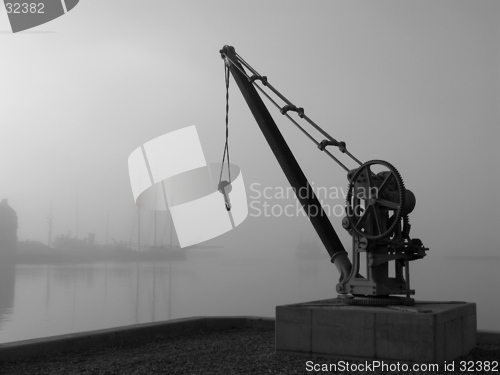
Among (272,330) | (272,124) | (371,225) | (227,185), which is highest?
(272,124)

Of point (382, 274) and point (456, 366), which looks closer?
point (456, 366)

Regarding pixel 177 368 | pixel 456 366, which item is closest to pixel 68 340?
pixel 177 368

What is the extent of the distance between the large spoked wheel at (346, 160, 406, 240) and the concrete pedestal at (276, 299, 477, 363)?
1084mm

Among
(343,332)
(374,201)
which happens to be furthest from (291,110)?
(343,332)

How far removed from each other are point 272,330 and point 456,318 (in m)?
4.18

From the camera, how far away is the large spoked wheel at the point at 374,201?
26.6 ft

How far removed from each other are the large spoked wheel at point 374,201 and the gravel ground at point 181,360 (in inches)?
73.9

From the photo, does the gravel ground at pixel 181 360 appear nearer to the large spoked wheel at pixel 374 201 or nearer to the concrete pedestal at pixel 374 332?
the concrete pedestal at pixel 374 332

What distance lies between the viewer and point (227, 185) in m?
11.1

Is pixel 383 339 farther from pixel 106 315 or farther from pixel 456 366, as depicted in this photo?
pixel 106 315

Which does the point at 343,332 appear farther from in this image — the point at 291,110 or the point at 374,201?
the point at 291,110

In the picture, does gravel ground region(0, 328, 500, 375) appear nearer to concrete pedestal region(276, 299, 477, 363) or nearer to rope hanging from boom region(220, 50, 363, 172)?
concrete pedestal region(276, 299, 477, 363)

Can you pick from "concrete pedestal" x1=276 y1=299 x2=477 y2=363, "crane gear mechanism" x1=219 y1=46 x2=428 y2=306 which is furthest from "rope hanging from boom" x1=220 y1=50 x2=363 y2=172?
"concrete pedestal" x1=276 y1=299 x2=477 y2=363

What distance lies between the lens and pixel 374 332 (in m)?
7.38
